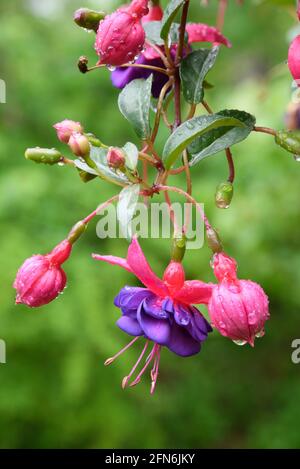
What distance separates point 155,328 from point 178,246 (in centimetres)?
8

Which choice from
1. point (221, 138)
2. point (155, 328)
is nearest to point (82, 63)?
point (221, 138)

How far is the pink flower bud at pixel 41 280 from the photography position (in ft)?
1.80

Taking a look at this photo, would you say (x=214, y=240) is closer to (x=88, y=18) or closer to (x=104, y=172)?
(x=104, y=172)

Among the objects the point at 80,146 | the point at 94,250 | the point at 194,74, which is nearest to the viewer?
the point at 80,146

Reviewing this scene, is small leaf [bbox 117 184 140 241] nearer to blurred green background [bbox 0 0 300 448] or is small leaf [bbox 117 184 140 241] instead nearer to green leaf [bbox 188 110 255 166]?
green leaf [bbox 188 110 255 166]

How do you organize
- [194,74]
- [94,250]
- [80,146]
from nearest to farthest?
[80,146]
[194,74]
[94,250]

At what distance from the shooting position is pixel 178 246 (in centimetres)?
56

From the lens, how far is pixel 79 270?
1751 millimetres

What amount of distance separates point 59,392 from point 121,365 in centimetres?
21

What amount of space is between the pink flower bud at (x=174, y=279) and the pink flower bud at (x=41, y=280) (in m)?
0.10

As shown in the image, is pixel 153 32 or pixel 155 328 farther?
pixel 153 32

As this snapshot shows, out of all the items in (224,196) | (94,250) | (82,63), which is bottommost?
(94,250)

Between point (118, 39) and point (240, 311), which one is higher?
point (118, 39)

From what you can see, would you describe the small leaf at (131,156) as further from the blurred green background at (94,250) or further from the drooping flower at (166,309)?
the blurred green background at (94,250)
